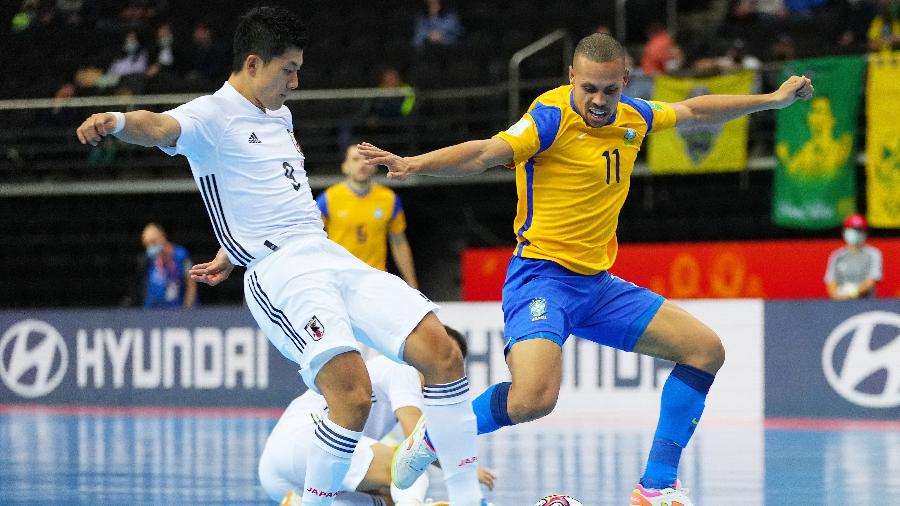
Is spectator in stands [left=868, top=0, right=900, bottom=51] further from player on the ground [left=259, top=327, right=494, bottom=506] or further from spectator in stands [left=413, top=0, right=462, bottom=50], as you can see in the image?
player on the ground [left=259, top=327, right=494, bottom=506]

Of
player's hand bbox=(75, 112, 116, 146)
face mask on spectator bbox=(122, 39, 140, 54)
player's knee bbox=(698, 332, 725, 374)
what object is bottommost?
player's knee bbox=(698, 332, 725, 374)

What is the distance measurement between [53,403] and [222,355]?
2.03 m

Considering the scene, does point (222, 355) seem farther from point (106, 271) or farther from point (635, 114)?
point (635, 114)

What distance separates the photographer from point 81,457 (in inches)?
372

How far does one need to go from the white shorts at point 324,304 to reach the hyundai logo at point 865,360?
7069mm

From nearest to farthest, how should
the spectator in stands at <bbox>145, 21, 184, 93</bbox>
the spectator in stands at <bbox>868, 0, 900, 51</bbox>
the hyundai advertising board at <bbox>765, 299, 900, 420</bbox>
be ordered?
the hyundai advertising board at <bbox>765, 299, 900, 420</bbox> → the spectator in stands at <bbox>868, 0, 900, 51</bbox> → the spectator in stands at <bbox>145, 21, 184, 93</bbox>

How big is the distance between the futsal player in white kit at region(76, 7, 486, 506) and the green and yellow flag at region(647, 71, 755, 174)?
9.64 meters

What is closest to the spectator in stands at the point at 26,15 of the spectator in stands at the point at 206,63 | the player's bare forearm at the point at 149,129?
the spectator in stands at the point at 206,63

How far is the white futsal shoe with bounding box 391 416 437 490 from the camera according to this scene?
5.95 metres

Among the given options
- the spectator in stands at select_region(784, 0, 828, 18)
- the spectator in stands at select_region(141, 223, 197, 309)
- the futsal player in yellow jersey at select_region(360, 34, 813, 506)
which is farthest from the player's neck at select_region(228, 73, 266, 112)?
the spectator in stands at select_region(784, 0, 828, 18)

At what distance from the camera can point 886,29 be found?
14.3 metres

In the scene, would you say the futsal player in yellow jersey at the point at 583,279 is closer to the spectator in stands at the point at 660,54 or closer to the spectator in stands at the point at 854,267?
the spectator in stands at the point at 854,267

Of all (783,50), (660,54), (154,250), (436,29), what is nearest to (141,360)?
(154,250)

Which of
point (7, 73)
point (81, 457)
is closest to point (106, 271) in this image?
point (7, 73)
